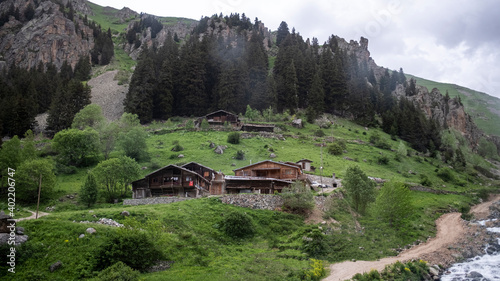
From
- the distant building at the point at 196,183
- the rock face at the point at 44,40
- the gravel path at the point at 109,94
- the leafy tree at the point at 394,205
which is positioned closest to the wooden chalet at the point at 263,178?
the distant building at the point at 196,183

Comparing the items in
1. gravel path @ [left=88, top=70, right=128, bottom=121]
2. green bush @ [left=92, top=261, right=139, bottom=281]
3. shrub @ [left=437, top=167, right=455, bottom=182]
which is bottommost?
green bush @ [left=92, top=261, right=139, bottom=281]

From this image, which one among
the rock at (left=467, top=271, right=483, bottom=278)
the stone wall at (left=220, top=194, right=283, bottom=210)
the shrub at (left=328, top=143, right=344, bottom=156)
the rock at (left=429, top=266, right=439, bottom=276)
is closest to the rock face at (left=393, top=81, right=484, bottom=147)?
the shrub at (left=328, top=143, right=344, bottom=156)

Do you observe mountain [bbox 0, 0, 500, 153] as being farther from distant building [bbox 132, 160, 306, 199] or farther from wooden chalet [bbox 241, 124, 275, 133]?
distant building [bbox 132, 160, 306, 199]

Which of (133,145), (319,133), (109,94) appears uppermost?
(109,94)

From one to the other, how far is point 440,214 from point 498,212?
7849 mm

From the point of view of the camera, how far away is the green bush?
23516 millimetres

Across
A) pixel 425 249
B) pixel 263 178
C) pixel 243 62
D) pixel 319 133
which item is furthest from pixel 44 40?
pixel 425 249

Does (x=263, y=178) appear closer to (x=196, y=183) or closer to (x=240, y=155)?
(x=196, y=183)

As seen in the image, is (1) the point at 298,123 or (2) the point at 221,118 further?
(1) the point at 298,123

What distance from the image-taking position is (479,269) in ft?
104

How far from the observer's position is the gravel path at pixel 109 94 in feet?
336

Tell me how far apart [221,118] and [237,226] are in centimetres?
5574

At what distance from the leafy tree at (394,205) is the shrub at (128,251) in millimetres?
28557

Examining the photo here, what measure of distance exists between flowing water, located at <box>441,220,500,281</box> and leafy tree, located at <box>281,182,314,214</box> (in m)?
16.0
